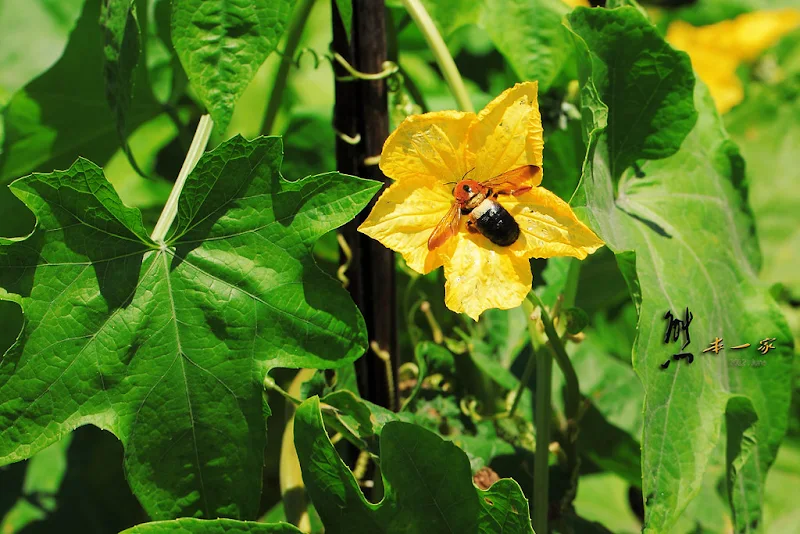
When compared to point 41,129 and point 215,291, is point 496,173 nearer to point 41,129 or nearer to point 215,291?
point 215,291

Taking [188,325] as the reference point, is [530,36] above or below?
above

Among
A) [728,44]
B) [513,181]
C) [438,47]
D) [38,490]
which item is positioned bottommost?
[38,490]

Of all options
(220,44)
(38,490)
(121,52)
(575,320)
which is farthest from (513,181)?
(38,490)

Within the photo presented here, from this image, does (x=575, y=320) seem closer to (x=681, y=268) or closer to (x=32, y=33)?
(x=681, y=268)

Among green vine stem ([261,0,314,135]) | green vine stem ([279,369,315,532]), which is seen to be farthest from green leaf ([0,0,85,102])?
green vine stem ([279,369,315,532])

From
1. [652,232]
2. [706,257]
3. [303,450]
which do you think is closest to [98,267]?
[303,450]

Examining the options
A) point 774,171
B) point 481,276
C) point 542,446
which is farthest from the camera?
point 774,171
